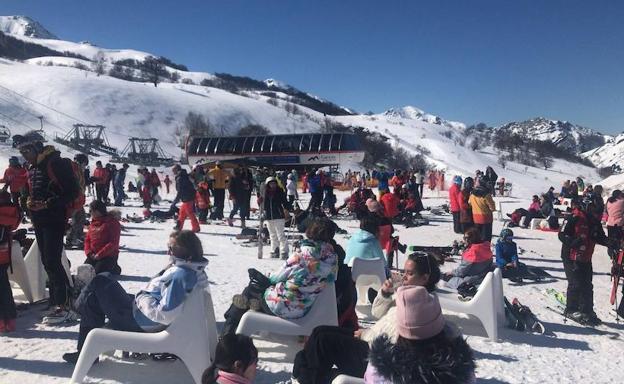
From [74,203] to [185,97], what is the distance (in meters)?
79.5

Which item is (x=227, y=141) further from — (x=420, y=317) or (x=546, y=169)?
(x=546, y=169)

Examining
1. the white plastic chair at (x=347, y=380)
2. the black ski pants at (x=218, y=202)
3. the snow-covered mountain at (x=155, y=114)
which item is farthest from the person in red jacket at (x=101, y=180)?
the snow-covered mountain at (x=155, y=114)

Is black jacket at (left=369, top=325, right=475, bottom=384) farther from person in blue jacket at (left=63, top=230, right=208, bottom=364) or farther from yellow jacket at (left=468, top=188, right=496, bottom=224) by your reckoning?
yellow jacket at (left=468, top=188, right=496, bottom=224)

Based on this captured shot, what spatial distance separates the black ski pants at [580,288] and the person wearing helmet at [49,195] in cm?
547

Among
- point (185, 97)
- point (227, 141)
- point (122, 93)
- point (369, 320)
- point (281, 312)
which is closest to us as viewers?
point (281, 312)

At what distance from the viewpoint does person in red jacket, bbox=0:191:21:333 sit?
4.31m

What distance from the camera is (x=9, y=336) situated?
435 centimetres

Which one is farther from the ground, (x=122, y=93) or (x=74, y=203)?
(x=122, y=93)

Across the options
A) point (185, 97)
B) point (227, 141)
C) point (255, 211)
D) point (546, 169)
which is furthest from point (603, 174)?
point (255, 211)

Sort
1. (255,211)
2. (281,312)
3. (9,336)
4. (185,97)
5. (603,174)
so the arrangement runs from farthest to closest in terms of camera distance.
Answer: (603,174), (185,97), (255,211), (9,336), (281,312)

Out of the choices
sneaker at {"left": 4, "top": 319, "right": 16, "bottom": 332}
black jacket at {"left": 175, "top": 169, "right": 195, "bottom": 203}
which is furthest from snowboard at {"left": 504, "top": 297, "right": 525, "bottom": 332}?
black jacket at {"left": 175, "top": 169, "right": 195, "bottom": 203}

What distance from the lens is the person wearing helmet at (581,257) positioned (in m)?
5.45

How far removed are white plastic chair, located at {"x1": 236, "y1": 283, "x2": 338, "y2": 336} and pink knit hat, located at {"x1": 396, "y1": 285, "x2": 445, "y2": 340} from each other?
5.62 ft

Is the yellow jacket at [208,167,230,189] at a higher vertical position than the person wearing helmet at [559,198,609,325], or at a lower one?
higher
